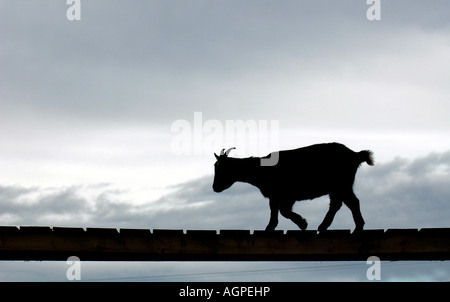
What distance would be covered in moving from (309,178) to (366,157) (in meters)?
1.16

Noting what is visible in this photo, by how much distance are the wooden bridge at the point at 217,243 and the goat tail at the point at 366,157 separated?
10.2 ft

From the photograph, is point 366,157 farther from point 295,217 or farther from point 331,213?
point 295,217

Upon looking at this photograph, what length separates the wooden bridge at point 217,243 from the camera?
896 cm

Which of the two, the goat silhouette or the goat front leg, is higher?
the goat silhouette

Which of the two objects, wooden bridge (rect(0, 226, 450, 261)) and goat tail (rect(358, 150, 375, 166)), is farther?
goat tail (rect(358, 150, 375, 166))

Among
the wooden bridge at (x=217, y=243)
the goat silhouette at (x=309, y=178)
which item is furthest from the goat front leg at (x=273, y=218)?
the wooden bridge at (x=217, y=243)

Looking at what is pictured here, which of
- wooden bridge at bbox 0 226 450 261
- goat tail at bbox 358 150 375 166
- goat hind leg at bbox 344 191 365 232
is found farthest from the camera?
goat tail at bbox 358 150 375 166

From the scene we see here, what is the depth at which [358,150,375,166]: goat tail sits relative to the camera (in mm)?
12102

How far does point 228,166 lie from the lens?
13195 millimetres

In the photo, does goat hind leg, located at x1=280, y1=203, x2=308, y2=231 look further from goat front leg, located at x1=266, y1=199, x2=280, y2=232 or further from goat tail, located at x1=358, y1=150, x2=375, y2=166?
goat tail, located at x1=358, y1=150, x2=375, y2=166

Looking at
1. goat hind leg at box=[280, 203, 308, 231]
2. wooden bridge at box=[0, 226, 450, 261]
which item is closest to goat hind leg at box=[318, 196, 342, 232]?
goat hind leg at box=[280, 203, 308, 231]
